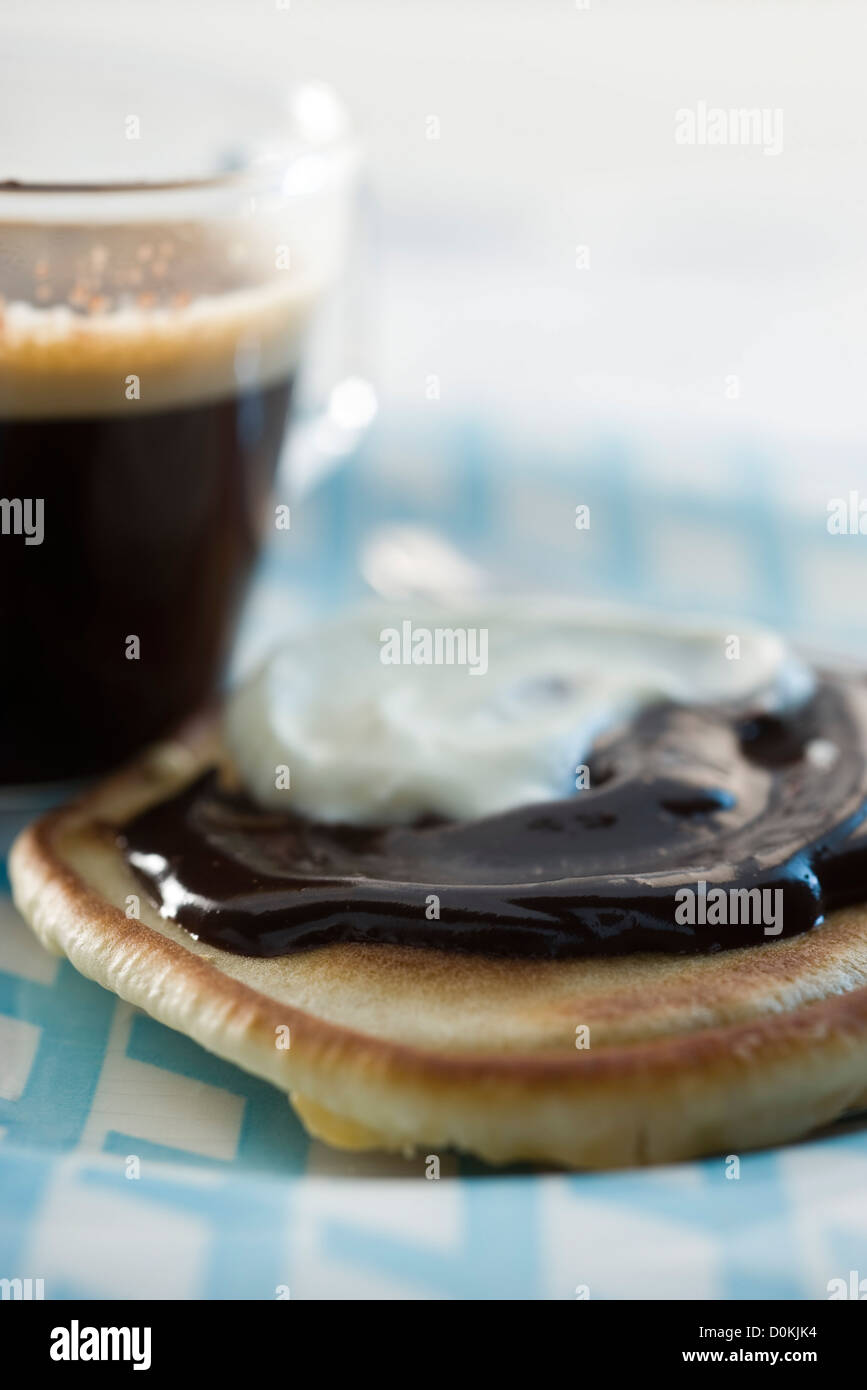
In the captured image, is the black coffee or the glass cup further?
the black coffee

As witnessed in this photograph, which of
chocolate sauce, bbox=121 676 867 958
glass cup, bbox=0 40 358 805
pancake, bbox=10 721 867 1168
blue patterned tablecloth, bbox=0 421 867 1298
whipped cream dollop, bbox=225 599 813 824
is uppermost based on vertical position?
glass cup, bbox=0 40 358 805

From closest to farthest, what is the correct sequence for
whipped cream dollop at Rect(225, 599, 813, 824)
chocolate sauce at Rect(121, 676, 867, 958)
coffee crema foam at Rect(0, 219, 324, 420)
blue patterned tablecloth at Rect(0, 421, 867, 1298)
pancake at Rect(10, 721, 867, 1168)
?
blue patterned tablecloth at Rect(0, 421, 867, 1298), pancake at Rect(10, 721, 867, 1168), chocolate sauce at Rect(121, 676, 867, 958), whipped cream dollop at Rect(225, 599, 813, 824), coffee crema foam at Rect(0, 219, 324, 420)

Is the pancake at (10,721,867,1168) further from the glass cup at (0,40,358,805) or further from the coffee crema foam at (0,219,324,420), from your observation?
the coffee crema foam at (0,219,324,420)

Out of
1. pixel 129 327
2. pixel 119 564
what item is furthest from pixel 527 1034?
pixel 129 327

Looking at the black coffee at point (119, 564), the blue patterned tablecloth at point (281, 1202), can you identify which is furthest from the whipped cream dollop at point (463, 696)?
the blue patterned tablecloth at point (281, 1202)

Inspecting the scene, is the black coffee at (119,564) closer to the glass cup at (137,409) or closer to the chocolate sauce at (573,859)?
the glass cup at (137,409)

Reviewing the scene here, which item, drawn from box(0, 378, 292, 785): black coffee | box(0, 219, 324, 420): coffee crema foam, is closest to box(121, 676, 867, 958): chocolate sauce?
box(0, 378, 292, 785): black coffee
